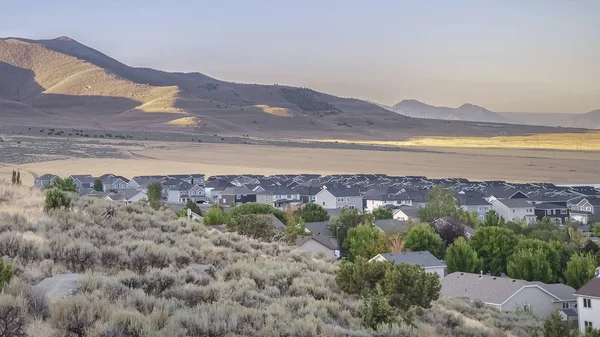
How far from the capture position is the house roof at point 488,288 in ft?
113

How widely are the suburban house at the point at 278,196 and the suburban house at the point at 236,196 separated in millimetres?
1053

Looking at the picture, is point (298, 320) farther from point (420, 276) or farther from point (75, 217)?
point (75, 217)

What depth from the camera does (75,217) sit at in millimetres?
18219

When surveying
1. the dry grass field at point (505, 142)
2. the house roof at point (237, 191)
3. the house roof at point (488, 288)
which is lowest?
the house roof at point (488, 288)

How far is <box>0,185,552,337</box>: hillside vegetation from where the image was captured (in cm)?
912

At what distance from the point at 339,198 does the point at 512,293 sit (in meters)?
48.2

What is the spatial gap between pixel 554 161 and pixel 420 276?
127559 millimetres

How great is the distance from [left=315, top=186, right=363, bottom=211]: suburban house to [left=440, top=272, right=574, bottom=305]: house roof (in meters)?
43.5

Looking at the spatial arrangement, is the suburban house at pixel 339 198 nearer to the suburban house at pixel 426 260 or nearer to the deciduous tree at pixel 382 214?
the deciduous tree at pixel 382 214

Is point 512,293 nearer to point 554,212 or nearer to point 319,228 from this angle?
point 319,228

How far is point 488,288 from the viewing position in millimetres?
36125

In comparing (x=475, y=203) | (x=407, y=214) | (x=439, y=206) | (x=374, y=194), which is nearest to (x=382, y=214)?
(x=407, y=214)

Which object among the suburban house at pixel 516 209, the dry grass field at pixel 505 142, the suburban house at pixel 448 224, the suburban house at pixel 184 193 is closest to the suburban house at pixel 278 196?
the suburban house at pixel 184 193

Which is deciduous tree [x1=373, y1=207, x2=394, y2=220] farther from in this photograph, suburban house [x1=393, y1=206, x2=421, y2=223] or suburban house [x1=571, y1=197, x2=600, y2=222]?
suburban house [x1=571, y1=197, x2=600, y2=222]
